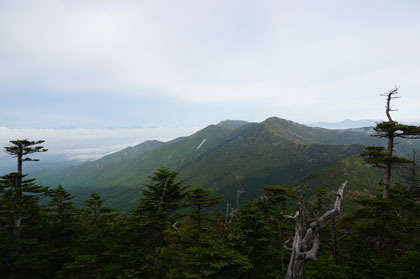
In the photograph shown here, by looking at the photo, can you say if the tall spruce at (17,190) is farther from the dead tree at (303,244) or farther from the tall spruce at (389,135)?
the tall spruce at (389,135)

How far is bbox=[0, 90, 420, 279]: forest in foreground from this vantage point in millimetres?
12367

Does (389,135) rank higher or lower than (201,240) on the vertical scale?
higher

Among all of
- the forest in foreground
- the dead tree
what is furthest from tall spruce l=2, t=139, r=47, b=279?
the dead tree

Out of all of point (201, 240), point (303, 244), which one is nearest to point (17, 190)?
point (201, 240)

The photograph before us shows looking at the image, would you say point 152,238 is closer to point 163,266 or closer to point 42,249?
point 163,266

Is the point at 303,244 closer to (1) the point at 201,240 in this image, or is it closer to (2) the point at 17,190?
(1) the point at 201,240

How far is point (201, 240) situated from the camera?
1331 centimetres

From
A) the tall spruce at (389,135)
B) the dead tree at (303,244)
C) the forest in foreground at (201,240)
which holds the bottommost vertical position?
the forest in foreground at (201,240)

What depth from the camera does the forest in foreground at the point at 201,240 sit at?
12.4 metres

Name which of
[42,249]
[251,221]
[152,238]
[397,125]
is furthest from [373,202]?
[42,249]

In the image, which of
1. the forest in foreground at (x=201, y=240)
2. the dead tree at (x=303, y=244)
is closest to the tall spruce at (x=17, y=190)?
the forest in foreground at (x=201, y=240)

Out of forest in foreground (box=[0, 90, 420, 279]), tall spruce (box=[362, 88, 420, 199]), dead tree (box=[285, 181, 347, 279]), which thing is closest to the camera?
dead tree (box=[285, 181, 347, 279])

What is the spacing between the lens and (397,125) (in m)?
19.0

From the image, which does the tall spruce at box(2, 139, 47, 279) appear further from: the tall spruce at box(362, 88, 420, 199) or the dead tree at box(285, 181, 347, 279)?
the tall spruce at box(362, 88, 420, 199)
